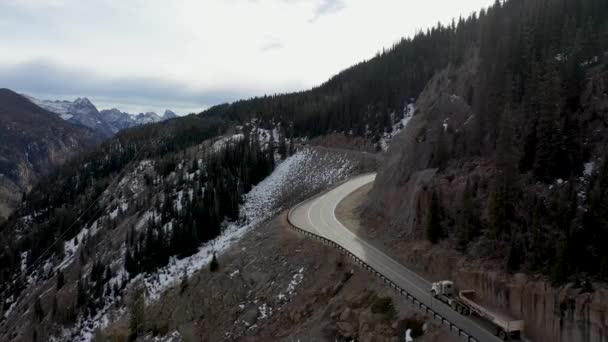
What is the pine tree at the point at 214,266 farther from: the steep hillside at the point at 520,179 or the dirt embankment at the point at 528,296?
the dirt embankment at the point at 528,296

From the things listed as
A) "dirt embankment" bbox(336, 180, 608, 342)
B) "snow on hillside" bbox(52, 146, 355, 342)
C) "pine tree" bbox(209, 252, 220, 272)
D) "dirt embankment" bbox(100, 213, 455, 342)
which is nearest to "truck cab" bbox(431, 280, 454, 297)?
"dirt embankment" bbox(336, 180, 608, 342)

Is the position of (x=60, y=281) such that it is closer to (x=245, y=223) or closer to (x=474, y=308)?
(x=245, y=223)

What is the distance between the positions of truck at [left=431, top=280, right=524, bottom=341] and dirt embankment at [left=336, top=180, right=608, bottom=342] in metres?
0.69

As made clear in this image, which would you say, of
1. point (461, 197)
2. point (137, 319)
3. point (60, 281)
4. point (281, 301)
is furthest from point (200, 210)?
point (461, 197)

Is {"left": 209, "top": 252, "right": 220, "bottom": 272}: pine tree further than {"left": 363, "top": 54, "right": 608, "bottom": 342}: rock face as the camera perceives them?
Yes

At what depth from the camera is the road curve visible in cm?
2356

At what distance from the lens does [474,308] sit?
2344 cm

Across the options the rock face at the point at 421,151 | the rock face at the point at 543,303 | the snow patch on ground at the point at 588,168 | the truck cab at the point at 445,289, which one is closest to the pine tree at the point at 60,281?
the rock face at the point at 421,151

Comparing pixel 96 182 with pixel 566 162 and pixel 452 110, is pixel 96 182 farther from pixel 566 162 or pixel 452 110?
pixel 566 162

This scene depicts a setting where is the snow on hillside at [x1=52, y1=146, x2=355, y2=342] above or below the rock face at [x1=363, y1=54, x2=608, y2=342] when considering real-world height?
below

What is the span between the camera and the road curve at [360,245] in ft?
77.3

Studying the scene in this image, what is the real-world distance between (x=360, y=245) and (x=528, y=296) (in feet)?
60.5

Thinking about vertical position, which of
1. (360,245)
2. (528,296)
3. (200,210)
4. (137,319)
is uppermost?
(528,296)

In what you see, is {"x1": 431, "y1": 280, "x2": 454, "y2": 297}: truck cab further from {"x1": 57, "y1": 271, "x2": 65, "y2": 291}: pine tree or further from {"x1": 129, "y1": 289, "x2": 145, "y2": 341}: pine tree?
{"x1": 57, "y1": 271, "x2": 65, "y2": 291}: pine tree
